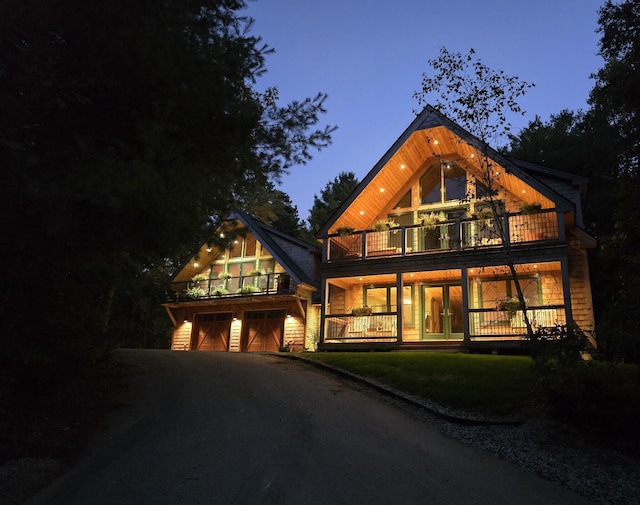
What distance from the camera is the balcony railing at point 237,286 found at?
21.3m

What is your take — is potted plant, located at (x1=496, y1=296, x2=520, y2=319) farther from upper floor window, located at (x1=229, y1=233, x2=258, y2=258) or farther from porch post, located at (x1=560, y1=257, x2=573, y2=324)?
upper floor window, located at (x1=229, y1=233, x2=258, y2=258)

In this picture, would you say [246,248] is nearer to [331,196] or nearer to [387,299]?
[387,299]

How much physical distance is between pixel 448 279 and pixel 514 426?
10.2m

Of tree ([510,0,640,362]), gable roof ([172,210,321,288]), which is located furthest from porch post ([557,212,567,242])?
gable roof ([172,210,321,288])

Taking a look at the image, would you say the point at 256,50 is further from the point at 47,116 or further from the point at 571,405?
the point at 571,405

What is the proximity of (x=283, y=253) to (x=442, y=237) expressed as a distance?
8045 mm

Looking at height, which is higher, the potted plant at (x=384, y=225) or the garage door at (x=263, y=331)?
the potted plant at (x=384, y=225)

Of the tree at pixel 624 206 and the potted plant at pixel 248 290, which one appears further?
the potted plant at pixel 248 290

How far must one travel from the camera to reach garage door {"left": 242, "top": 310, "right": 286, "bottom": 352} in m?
21.4

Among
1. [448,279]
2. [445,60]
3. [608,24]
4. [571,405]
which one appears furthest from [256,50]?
[448,279]

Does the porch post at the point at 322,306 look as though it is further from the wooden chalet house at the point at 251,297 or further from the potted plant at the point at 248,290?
the potted plant at the point at 248,290

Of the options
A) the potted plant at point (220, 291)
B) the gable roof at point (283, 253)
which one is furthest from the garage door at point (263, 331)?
the gable roof at point (283, 253)

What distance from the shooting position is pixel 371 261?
1758cm

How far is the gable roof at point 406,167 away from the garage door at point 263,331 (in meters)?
5.15
